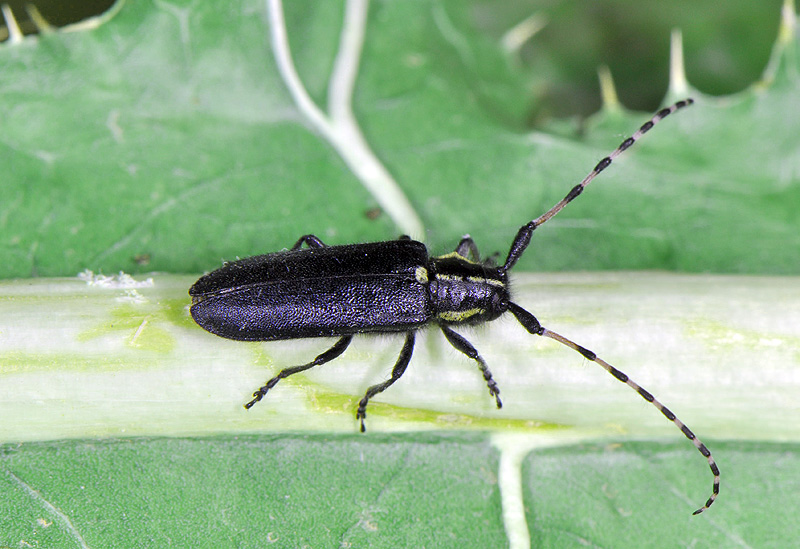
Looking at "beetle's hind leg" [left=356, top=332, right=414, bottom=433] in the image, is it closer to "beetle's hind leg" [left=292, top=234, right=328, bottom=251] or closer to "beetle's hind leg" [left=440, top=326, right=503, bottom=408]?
"beetle's hind leg" [left=440, top=326, right=503, bottom=408]

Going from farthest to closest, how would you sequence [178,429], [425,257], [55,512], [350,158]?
[350,158] < [425,257] < [178,429] < [55,512]

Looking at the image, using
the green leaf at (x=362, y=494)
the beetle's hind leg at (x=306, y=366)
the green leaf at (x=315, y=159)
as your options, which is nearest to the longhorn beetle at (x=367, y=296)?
the beetle's hind leg at (x=306, y=366)

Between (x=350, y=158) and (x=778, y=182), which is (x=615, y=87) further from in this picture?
(x=350, y=158)

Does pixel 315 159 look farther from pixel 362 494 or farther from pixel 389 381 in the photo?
pixel 362 494

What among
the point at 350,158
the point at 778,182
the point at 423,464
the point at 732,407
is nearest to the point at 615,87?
the point at 778,182

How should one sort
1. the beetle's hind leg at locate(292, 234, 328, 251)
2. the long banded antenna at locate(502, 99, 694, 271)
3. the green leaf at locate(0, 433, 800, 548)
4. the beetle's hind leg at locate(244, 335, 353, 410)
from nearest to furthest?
1. the green leaf at locate(0, 433, 800, 548)
2. the beetle's hind leg at locate(244, 335, 353, 410)
3. the long banded antenna at locate(502, 99, 694, 271)
4. the beetle's hind leg at locate(292, 234, 328, 251)

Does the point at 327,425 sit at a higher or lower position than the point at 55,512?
higher


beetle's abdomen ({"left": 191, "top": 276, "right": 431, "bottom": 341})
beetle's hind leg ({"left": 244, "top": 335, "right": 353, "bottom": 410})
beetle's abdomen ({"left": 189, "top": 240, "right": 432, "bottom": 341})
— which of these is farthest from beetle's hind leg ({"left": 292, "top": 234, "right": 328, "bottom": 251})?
beetle's hind leg ({"left": 244, "top": 335, "right": 353, "bottom": 410})
